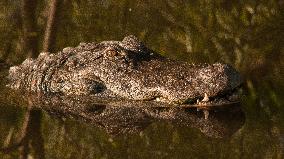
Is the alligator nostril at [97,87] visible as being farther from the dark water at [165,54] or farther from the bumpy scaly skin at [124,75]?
the dark water at [165,54]

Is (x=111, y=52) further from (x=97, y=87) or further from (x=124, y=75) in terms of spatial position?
(x=97, y=87)

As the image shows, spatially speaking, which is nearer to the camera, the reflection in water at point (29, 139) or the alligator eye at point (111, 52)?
the reflection in water at point (29, 139)

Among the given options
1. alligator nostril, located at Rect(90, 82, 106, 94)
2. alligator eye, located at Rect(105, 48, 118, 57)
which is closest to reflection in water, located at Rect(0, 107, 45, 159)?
alligator nostril, located at Rect(90, 82, 106, 94)

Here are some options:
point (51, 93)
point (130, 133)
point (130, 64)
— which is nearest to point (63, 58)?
point (51, 93)

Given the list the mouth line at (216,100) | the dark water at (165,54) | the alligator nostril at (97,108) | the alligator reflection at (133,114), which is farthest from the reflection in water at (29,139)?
the mouth line at (216,100)

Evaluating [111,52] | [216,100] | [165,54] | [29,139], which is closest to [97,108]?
[111,52]

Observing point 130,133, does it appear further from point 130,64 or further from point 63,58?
point 63,58
